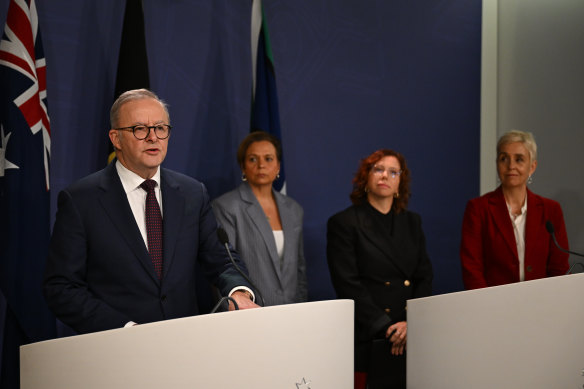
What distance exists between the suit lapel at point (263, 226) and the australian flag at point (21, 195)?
0.98m

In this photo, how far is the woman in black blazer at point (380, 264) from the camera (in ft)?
9.74

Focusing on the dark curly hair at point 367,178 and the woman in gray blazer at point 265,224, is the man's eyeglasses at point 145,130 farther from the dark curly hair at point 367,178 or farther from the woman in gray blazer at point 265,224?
the dark curly hair at point 367,178

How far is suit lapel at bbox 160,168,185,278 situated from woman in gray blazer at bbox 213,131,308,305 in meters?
1.03

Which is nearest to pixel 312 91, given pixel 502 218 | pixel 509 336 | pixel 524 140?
pixel 524 140

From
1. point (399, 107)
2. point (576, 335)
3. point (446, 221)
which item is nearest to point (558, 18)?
point (399, 107)

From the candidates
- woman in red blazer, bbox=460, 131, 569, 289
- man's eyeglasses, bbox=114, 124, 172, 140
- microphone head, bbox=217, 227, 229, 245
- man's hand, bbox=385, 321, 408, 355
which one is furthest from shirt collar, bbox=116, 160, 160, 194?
woman in red blazer, bbox=460, 131, 569, 289

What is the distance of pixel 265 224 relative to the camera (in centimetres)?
336

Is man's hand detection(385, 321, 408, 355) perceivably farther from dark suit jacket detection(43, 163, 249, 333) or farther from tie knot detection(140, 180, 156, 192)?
tie knot detection(140, 180, 156, 192)

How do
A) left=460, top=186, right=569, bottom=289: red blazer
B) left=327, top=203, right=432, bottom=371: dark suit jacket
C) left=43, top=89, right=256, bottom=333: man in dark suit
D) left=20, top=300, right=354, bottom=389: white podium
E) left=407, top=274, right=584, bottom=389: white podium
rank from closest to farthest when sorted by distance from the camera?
1. left=20, top=300, right=354, bottom=389: white podium
2. left=407, top=274, right=584, bottom=389: white podium
3. left=43, top=89, right=256, bottom=333: man in dark suit
4. left=327, top=203, right=432, bottom=371: dark suit jacket
5. left=460, top=186, right=569, bottom=289: red blazer

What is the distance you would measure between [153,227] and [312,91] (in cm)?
244

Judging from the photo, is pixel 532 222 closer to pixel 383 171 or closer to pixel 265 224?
pixel 383 171

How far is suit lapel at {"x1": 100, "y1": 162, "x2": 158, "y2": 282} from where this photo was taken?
2.13 metres

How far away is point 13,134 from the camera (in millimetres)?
2920

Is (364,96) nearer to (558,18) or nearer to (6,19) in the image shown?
(558,18)
